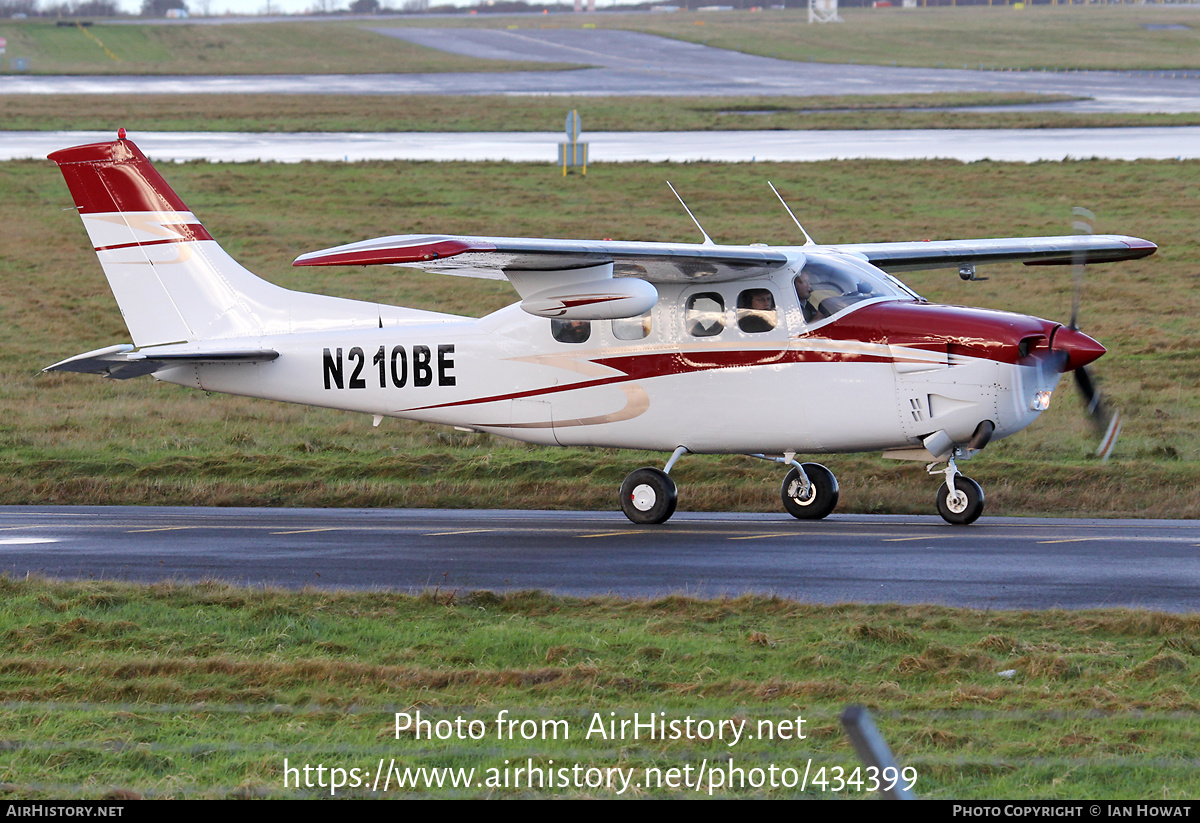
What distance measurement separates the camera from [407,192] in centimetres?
4081

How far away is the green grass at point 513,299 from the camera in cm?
1797

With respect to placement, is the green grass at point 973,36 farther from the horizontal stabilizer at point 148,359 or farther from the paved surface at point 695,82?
the horizontal stabilizer at point 148,359

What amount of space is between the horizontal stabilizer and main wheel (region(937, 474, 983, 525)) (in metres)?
7.52

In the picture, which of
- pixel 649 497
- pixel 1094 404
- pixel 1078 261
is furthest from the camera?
pixel 1078 261

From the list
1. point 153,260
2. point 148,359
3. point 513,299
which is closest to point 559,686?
point 148,359

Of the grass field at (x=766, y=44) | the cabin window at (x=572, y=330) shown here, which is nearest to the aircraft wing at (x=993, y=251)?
the cabin window at (x=572, y=330)

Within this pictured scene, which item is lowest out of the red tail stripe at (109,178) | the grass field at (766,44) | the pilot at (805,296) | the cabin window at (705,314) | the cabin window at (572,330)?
the cabin window at (572,330)

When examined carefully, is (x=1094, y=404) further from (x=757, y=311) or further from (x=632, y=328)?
(x=632, y=328)

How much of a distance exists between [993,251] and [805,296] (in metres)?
3.57

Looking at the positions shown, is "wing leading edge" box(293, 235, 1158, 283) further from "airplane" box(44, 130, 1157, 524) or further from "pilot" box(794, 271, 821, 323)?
"pilot" box(794, 271, 821, 323)

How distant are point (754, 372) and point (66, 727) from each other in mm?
8541

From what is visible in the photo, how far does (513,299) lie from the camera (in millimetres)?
29156

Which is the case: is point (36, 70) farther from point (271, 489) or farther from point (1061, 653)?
point (1061, 653)

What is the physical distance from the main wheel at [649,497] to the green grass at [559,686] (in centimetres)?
442
